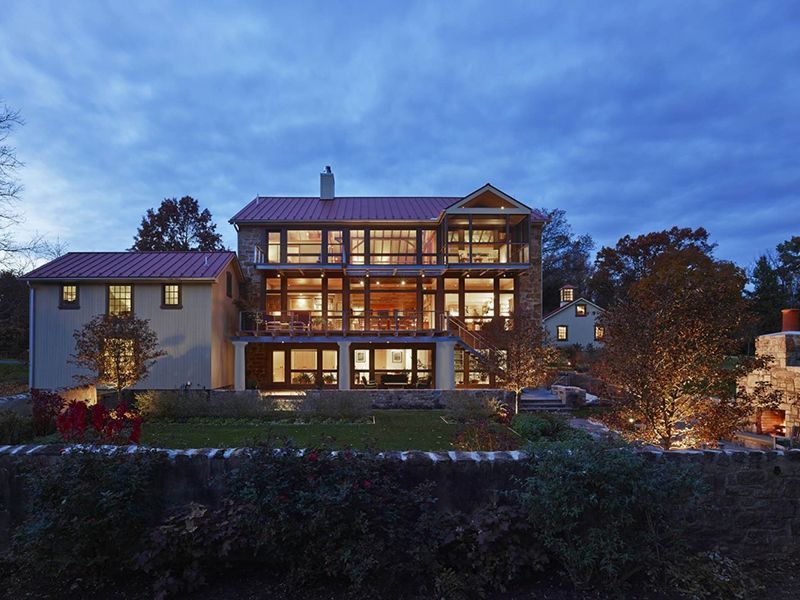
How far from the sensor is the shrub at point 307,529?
12.8 feet

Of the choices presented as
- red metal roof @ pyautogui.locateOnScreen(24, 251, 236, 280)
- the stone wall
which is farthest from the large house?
the stone wall

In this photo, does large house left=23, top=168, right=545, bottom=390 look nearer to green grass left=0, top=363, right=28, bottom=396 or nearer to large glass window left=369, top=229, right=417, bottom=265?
large glass window left=369, top=229, right=417, bottom=265

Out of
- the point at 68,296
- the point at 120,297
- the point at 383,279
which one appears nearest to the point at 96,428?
Answer: the point at 120,297

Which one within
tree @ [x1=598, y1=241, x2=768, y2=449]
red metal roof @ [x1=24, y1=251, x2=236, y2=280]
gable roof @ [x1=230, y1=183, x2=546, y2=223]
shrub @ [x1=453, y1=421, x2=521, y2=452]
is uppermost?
gable roof @ [x1=230, y1=183, x2=546, y2=223]

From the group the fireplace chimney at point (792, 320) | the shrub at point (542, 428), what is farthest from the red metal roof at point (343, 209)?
the fireplace chimney at point (792, 320)

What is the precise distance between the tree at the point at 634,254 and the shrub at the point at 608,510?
119 feet

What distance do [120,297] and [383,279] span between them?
11606mm

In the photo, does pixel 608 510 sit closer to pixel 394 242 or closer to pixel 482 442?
pixel 482 442

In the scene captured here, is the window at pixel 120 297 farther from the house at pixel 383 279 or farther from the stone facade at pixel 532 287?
the stone facade at pixel 532 287

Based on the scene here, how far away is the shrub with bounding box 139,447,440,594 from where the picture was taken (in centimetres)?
391

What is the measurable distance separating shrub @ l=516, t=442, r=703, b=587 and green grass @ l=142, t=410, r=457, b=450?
18.5 ft

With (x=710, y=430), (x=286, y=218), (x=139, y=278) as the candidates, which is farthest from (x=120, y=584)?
(x=286, y=218)

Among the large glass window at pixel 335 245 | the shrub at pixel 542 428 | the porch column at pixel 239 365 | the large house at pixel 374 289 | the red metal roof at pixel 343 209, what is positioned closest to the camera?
the shrub at pixel 542 428

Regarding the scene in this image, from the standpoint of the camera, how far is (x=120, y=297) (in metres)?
17.9
